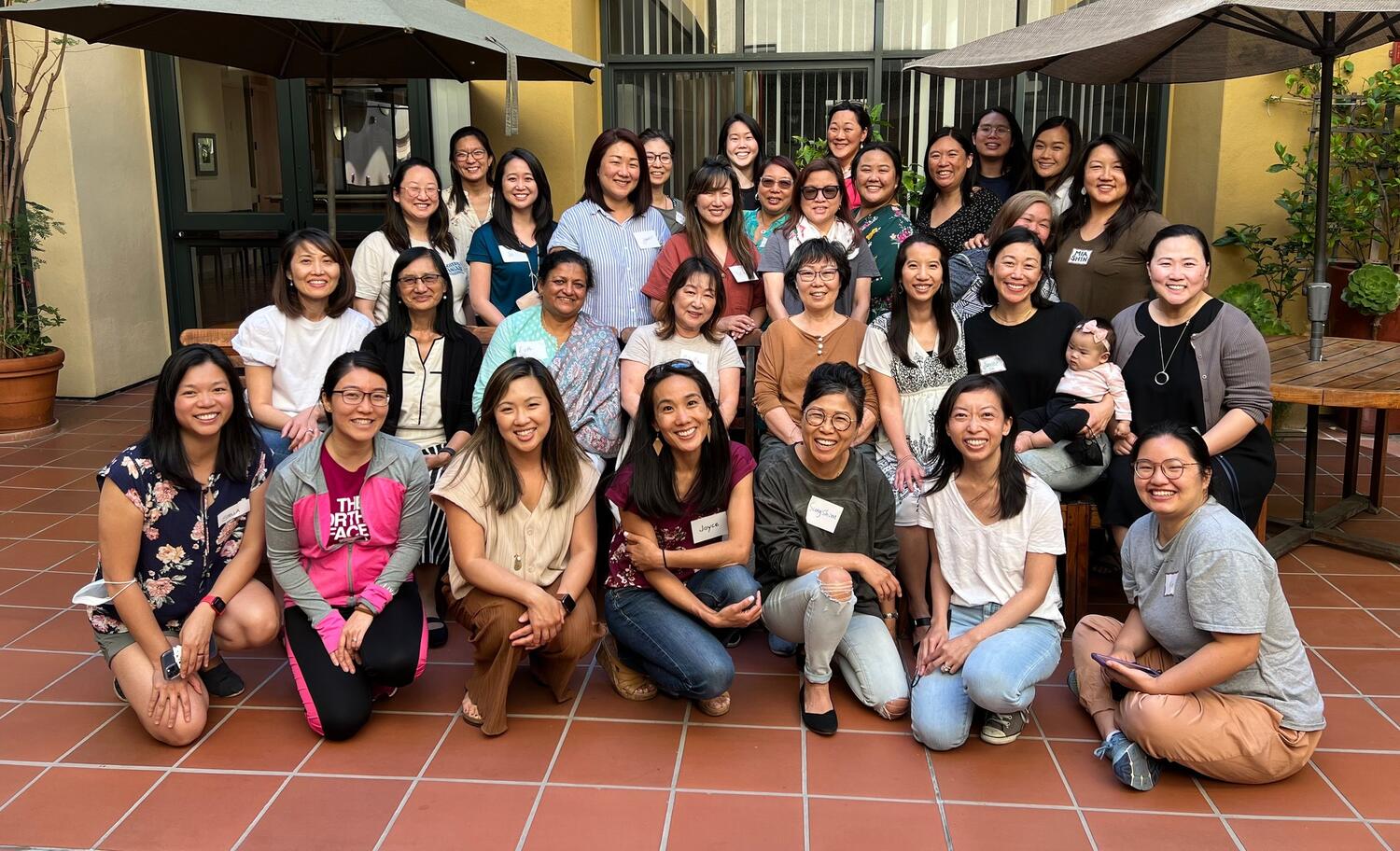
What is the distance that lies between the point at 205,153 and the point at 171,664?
18.5 ft

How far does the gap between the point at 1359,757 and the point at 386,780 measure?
2.62 metres

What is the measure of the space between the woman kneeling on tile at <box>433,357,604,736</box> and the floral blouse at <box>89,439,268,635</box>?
67 cm

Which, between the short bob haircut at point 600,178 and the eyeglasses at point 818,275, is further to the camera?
the short bob haircut at point 600,178

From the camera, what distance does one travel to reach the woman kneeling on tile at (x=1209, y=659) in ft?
9.65

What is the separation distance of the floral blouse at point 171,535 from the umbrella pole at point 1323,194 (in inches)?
162

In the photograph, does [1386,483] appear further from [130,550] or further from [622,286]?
[130,550]

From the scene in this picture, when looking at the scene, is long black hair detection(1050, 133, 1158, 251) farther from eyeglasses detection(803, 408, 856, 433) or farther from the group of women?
eyeglasses detection(803, 408, 856, 433)

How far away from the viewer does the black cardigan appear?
13.8ft

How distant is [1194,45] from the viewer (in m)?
4.96

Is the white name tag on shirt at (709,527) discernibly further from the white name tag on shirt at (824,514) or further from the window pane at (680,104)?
the window pane at (680,104)

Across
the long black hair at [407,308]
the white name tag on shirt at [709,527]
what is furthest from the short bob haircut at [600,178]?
the white name tag on shirt at [709,527]

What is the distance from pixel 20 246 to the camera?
6.72m

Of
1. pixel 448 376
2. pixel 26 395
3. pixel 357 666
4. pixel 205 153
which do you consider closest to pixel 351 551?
pixel 357 666

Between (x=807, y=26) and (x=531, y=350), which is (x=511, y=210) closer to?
(x=531, y=350)
